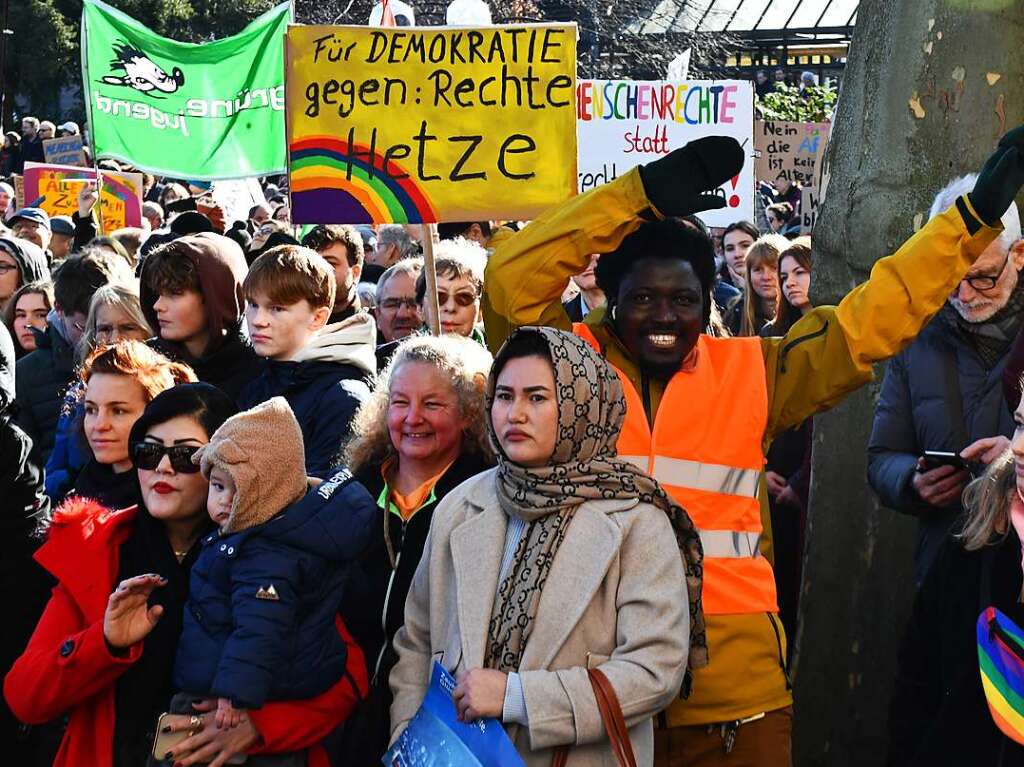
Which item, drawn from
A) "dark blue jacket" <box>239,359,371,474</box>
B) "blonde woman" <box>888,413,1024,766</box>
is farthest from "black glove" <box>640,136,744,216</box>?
"dark blue jacket" <box>239,359,371,474</box>

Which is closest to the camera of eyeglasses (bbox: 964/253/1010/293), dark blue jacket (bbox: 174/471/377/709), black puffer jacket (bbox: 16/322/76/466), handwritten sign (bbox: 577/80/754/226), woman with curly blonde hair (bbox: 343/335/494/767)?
dark blue jacket (bbox: 174/471/377/709)

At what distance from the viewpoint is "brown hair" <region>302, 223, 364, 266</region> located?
7203mm

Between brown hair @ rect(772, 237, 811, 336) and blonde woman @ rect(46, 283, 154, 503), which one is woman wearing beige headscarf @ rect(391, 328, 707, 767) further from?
brown hair @ rect(772, 237, 811, 336)

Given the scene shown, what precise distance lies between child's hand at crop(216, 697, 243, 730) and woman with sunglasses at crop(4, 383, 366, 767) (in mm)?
18

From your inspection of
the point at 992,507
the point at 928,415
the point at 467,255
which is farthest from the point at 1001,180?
the point at 467,255

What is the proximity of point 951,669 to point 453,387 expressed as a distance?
1524 mm

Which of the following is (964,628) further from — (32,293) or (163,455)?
(32,293)

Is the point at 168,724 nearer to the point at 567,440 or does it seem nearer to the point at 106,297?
the point at 567,440

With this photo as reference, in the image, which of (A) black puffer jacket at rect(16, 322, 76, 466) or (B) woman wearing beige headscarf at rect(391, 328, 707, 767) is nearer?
(B) woman wearing beige headscarf at rect(391, 328, 707, 767)

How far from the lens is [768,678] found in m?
3.83

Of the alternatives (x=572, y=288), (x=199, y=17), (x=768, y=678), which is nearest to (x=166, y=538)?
(x=768, y=678)

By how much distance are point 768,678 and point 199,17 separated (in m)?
34.8

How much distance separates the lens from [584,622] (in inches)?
134

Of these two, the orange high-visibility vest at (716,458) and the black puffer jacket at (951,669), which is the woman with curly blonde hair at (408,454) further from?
the black puffer jacket at (951,669)
